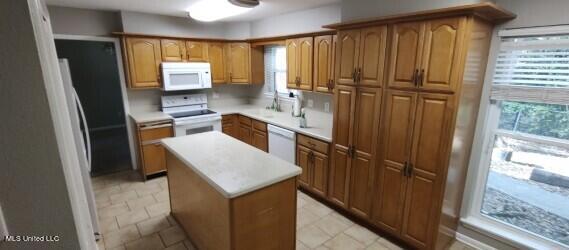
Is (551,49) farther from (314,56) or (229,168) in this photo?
(229,168)

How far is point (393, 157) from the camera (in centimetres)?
240

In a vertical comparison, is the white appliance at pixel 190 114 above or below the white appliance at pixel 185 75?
below

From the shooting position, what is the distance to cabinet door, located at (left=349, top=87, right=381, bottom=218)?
2.48m

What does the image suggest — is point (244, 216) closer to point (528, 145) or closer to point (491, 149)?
point (491, 149)

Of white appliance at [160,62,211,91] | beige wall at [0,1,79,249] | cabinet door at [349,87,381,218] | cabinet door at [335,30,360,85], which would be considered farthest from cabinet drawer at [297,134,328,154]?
beige wall at [0,1,79,249]

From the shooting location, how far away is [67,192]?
2.33ft

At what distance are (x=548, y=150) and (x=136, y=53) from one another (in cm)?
469

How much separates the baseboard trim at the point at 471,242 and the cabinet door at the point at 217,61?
155 inches

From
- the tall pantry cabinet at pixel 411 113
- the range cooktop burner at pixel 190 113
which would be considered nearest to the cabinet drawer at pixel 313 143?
the tall pantry cabinet at pixel 411 113

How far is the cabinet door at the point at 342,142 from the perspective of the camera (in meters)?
2.68

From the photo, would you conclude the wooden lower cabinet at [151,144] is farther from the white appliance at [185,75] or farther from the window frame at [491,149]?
the window frame at [491,149]

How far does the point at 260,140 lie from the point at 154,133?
A: 5.05 feet

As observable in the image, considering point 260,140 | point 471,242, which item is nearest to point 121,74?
point 260,140

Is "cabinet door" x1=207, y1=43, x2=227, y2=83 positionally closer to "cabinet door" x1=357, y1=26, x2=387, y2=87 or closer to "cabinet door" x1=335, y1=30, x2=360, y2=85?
"cabinet door" x1=335, y1=30, x2=360, y2=85
